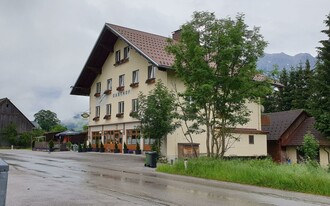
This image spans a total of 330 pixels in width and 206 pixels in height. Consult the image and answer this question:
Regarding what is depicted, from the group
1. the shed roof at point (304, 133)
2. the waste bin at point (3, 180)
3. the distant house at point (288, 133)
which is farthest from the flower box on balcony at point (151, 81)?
the waste bin at point (3, 180)

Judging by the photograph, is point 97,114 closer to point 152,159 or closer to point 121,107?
point 121,107

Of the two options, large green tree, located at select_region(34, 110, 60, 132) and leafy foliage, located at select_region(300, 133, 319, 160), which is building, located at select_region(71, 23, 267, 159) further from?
large green tree, located at select_region(34, 110, 60, 132)

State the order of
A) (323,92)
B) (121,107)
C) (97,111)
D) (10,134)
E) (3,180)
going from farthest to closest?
1. (10,134)
2. (97,111)
3. (121,107)
4. (323,92)
5. (3,180)

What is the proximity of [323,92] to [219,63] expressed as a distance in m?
15.5

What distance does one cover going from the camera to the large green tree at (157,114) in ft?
86.8

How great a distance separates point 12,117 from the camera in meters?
67.3

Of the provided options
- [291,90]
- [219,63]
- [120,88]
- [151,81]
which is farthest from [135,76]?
[291,90]

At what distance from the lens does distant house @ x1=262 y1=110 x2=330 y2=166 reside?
37312 mm

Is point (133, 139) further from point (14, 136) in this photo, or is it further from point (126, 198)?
point (14, 136)

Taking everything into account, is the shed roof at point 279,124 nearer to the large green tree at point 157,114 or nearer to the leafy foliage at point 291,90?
the leafy foliage at point 291,90

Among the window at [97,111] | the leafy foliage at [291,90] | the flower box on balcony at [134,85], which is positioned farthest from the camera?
the leafy foliage at [291,90]

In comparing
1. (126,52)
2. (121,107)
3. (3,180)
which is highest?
(126,52)

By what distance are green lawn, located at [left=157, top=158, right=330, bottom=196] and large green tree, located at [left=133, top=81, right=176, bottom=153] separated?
6.08 metres

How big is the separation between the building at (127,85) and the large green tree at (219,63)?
8.17 meters
